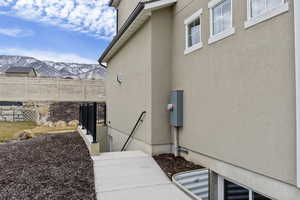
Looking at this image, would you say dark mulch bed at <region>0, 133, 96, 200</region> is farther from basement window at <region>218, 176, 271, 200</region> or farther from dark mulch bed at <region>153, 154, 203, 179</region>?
basement window at <region>218, 176, 271, 200</region>

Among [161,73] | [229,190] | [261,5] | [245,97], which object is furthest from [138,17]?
[229,190]

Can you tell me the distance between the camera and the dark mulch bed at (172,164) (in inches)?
234

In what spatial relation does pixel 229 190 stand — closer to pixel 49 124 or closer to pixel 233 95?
pixel 233 95

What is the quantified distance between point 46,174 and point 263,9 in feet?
19.7

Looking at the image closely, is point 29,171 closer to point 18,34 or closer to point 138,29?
point 138,29

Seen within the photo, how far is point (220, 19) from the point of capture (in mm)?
5516

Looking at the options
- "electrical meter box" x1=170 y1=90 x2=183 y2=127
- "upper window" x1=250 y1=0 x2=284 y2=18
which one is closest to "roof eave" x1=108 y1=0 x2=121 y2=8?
"electrical meter box" x1=170 y1=90 x2=183 y2=127

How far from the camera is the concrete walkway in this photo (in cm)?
467

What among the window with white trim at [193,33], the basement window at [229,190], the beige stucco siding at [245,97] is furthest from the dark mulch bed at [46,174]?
the window with white trim at [193,33]

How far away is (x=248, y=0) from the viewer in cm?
452

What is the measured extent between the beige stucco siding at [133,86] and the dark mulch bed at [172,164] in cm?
78

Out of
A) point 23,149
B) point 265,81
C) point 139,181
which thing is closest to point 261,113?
point 265,81

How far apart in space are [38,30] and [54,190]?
4656 centimetres

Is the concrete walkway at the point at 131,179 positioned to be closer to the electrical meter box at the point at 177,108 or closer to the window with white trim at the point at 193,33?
the electrical meter box at the point at 177,108
